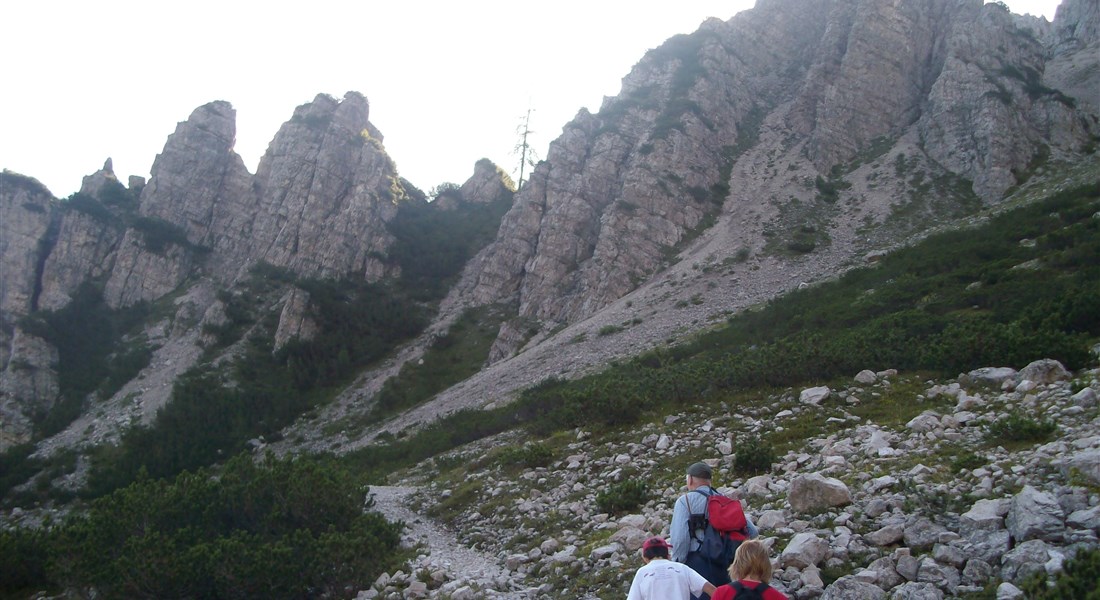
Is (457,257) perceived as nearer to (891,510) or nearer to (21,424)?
(21,424)

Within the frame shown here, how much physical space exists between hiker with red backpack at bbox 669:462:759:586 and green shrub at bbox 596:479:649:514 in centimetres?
626

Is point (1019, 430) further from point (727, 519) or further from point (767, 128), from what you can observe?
point (767, 128)

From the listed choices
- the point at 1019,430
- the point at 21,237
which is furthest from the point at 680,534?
the point at 21,237

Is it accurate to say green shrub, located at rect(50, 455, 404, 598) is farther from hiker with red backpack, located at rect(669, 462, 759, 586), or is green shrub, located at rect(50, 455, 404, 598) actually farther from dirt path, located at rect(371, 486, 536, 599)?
hiker with red backpack, located at rect(669, 462, 759, 586)

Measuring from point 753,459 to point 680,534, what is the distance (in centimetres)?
607

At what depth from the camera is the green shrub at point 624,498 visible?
12.9 meters

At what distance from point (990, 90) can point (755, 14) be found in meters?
29.4

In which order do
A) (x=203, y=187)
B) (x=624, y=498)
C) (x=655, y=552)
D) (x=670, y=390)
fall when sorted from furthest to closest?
(x=203, y=187) → (x=670, y=390) → (x=624, y=498) → (x=655, y=552)

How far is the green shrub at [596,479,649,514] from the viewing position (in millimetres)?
12914

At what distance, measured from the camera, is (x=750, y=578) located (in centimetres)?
533

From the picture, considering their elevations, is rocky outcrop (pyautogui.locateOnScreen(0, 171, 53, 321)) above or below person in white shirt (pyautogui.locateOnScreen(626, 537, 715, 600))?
above

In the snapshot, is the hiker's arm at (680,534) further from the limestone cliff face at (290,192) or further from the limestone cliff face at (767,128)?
the limestone cliff face at (290,192)

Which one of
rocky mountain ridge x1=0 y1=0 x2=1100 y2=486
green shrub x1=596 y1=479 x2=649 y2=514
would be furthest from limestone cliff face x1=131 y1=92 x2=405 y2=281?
green shrub x1=596 y1=479 x2=649 y2=514

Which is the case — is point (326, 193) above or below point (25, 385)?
above
